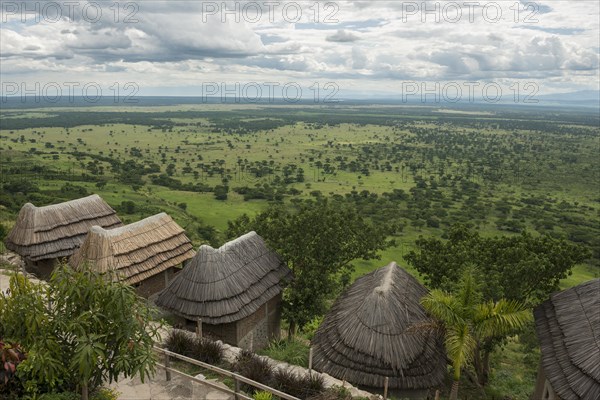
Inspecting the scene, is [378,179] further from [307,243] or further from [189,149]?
[307,243]

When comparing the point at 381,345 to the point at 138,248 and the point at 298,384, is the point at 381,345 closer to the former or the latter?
the point at 298,384

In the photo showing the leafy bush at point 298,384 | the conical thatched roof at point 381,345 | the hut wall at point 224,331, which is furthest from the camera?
the hut wall at point 224,331

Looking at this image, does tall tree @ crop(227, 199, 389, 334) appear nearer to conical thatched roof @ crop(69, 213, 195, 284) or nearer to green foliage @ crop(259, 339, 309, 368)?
green foliage @ crop(259, 339, 309, 368)

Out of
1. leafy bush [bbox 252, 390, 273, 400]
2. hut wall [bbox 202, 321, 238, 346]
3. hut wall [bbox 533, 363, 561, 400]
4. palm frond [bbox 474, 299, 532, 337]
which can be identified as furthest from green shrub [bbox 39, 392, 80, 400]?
hut wall [bbox 533, 363, 561, 400]

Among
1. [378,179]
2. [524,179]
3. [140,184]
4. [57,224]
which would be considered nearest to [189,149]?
[140,184]

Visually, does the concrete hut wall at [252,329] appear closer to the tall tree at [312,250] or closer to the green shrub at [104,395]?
the tall tree at [312,250]

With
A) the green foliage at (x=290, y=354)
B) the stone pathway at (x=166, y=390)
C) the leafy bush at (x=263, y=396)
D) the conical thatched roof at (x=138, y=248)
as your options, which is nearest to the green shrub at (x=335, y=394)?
the leafy bush at (x=263, y=396)

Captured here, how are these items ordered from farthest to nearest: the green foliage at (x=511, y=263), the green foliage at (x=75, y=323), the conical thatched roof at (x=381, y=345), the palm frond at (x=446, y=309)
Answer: the green foliage at (x=511, y=263)
the conical thatched roof at (x=381, y=345)
the palm frond at (x=446, y=309)
the green foliage at (x=75, y=323)

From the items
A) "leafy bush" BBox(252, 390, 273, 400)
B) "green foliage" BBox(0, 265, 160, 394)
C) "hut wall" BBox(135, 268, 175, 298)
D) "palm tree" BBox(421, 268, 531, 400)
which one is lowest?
"hut wall" BBox(135, 268, 175, 298)
